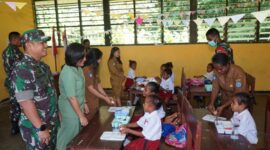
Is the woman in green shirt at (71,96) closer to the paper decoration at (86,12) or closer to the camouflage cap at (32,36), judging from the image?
the camouflage cap at (32,36)

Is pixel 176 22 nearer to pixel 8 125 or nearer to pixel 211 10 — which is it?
pixel 211 10

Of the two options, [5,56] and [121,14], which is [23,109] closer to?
[5,56]

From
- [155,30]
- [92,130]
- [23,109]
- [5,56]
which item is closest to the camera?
[23,109]

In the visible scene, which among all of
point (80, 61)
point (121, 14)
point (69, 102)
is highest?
point (121, 14)

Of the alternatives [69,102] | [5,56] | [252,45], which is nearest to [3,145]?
[5,56]

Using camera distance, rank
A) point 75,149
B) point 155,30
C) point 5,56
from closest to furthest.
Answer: point 75,149 < point 5,56 < point 155,30

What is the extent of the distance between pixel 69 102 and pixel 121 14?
4582 millimetres

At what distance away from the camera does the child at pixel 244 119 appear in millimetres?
2266

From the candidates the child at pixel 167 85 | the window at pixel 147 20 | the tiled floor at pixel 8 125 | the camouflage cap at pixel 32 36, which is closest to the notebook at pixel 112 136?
the camouflage cap at pixel 32 36

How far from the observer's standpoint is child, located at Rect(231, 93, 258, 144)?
2.27 meters

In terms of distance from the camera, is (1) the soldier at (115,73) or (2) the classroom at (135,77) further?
(1) the soldier at (115,73)

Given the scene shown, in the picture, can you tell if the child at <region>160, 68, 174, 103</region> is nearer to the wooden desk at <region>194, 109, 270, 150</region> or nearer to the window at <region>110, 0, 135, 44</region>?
the wooden desk at <region>194, 109, 270, 150</region>

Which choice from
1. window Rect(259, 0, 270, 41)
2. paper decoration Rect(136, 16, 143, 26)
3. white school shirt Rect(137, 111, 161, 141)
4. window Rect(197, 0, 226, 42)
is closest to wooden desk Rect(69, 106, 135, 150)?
white school shirt Rect(137, 111, 161, 141)

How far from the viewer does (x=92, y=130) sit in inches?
93.0
